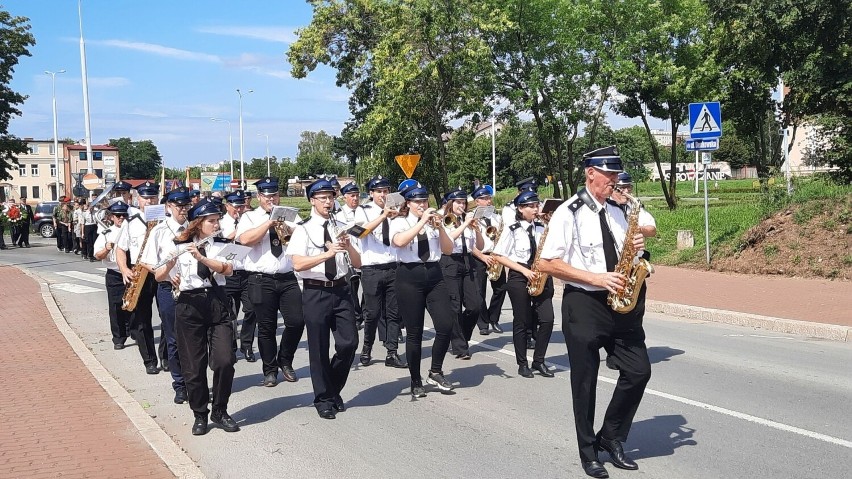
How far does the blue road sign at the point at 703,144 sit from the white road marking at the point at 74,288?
1318cm

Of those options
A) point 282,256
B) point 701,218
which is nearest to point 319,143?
point 701,218

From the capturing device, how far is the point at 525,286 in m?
9.12

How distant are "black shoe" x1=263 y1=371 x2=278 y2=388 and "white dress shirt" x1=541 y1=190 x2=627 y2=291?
14.3 ft

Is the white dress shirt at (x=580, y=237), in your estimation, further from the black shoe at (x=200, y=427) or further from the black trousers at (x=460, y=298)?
the black trousers at (x=460, y=298)

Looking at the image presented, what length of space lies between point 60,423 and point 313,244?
8.83 feet

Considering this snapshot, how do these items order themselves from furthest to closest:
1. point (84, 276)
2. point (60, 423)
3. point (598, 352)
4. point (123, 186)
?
point (84, 276) → point (123, 186) → point (60, 423) → point (598, 352)

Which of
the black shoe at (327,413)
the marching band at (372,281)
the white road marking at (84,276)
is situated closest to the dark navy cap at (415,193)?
the marching band at (372,281)

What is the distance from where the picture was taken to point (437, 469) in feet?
19.7

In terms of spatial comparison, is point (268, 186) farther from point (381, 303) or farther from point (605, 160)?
point (605, 160)

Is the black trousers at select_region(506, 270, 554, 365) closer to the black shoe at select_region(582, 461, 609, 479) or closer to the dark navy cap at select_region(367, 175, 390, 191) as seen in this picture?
the dark navy cap at select_region(367, 175, 390, 191)

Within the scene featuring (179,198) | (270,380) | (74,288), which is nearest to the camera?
(179,198)

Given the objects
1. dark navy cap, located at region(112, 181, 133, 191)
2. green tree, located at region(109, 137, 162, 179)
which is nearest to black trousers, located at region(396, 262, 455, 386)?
dark navy cap, located at region(112, 181, 133, 191)

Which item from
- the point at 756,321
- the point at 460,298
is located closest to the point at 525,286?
the point at 460,298

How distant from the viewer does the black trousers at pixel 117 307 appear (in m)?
11.5
